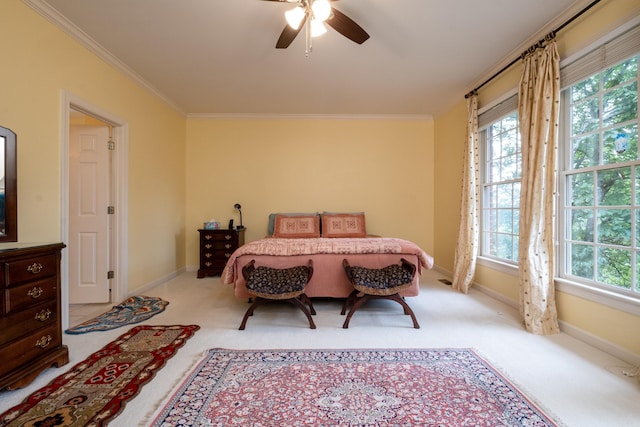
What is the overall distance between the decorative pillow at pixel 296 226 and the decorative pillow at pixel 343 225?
0.14m

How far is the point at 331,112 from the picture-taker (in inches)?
184

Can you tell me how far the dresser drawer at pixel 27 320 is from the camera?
5.09ft

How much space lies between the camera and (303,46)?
9.23 ft

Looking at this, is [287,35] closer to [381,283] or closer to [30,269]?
[381,283]

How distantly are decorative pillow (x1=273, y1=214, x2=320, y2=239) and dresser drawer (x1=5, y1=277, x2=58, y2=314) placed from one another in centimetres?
273

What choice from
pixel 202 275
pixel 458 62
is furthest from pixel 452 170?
pixel 202 275

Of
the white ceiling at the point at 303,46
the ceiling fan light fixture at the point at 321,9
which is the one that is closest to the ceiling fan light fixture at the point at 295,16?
the ceiling fan light fixture at the point at 321,9

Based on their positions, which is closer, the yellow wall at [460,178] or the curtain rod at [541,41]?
the yellow wall at [460,178]

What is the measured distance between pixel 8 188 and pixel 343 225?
3600 millimetres

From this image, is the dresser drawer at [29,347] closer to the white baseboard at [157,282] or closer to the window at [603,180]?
the white baseboard at [157,282]

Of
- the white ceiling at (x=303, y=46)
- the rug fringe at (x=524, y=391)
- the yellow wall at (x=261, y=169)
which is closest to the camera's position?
the rug fringe at (x=524, y=391)

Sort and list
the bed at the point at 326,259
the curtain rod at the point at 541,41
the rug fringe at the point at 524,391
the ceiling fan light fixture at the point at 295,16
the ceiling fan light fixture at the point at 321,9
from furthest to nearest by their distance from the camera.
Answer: the bed at the point at 326,259 → the curtain rod at the point at 541,41 → the ceiling fan light fixture at the point at 295,16 → the ceiling fan light fixture at the point at 321,9 → the rug fringe at the point at 524,391

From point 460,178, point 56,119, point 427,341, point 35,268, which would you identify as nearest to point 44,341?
point 35,268

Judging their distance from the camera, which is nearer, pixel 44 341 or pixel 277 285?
pixel 44 341
